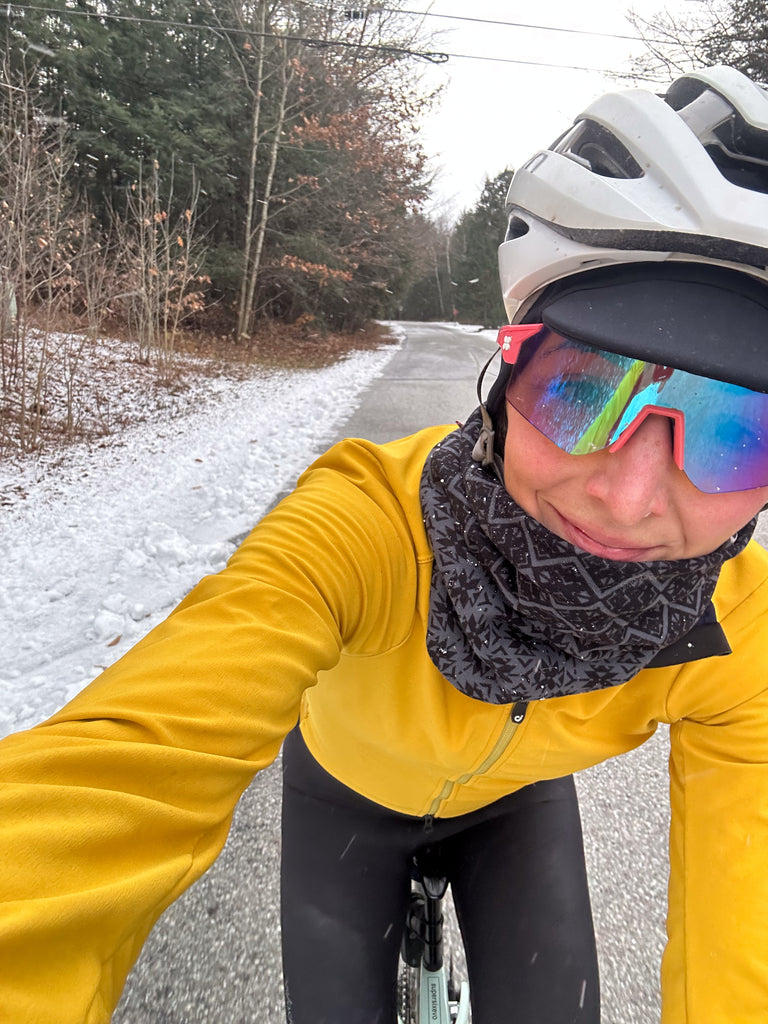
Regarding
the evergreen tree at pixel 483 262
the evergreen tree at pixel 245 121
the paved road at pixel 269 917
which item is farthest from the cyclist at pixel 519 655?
the evergreen tree at pixel 483 262

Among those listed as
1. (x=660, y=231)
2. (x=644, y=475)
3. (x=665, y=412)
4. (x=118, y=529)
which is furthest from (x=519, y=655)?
(x=118, y=529)

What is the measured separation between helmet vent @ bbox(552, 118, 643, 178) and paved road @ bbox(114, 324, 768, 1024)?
225 cm

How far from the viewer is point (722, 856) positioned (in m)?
1.10

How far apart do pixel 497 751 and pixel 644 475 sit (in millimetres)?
699

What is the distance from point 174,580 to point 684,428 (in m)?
3.38

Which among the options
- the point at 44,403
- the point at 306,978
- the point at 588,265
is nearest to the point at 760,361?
the point at 588,265

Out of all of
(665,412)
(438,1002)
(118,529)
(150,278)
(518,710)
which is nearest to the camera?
(665,412)

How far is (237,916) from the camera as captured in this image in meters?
1.88

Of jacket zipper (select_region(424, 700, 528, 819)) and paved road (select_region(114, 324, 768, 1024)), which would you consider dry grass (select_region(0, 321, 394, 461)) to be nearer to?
paved road (select_region(114, 324, 768, 1024))

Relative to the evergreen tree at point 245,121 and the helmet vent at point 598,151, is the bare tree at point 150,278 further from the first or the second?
the helmet vent at point 598,151

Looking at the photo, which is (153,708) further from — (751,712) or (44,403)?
(44,403)

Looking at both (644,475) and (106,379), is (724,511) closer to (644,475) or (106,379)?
(644,475)

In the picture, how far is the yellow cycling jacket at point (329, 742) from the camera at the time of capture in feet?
2.26

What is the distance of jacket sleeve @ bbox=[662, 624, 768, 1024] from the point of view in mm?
1023
